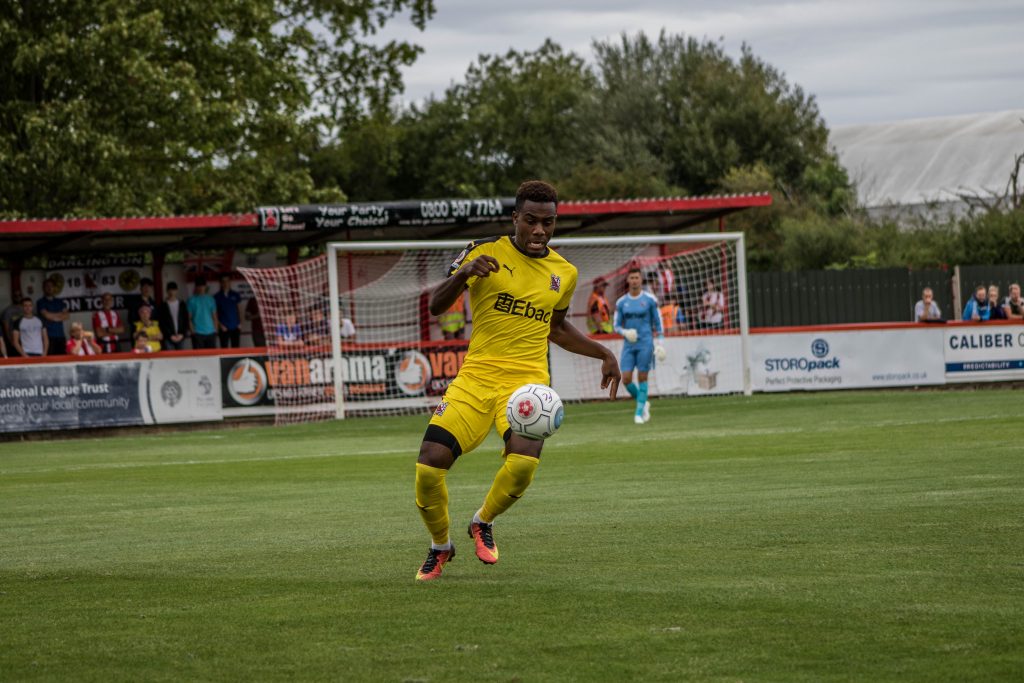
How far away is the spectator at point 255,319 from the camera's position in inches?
1190

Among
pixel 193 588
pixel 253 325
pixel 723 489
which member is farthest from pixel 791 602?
pixel 253 325

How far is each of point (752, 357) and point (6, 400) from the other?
1407 cm

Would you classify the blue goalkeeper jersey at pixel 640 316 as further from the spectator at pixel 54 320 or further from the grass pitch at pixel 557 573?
the spectator at pixel 54 320

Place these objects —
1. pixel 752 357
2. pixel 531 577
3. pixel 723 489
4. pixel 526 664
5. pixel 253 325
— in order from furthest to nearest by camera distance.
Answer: pixel 253 325 → pixel 752 357 → pixel 723 489 → pixel 531 577 → pixel 526 664

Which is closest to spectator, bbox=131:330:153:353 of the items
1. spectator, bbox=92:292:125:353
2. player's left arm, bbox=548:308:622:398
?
spectator, bbox=92:292:125:353

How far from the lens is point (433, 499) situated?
27.1ft

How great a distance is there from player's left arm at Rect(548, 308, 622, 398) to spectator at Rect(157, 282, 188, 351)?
1959 centimetres

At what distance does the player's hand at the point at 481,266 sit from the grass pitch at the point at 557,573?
1.70m

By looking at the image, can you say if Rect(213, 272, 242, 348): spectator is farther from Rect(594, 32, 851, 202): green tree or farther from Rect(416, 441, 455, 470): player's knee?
Rect(594, 32, 851, 202): green tree

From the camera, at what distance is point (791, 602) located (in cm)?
680

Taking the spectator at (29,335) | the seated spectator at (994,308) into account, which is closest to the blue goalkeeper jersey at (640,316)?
the spectator at (29,335)

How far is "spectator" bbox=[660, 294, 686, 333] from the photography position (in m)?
29.1

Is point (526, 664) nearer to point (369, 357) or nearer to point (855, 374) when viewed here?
point (369, 357)

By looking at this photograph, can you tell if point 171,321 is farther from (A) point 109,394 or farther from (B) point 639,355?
(B) point 639,355
